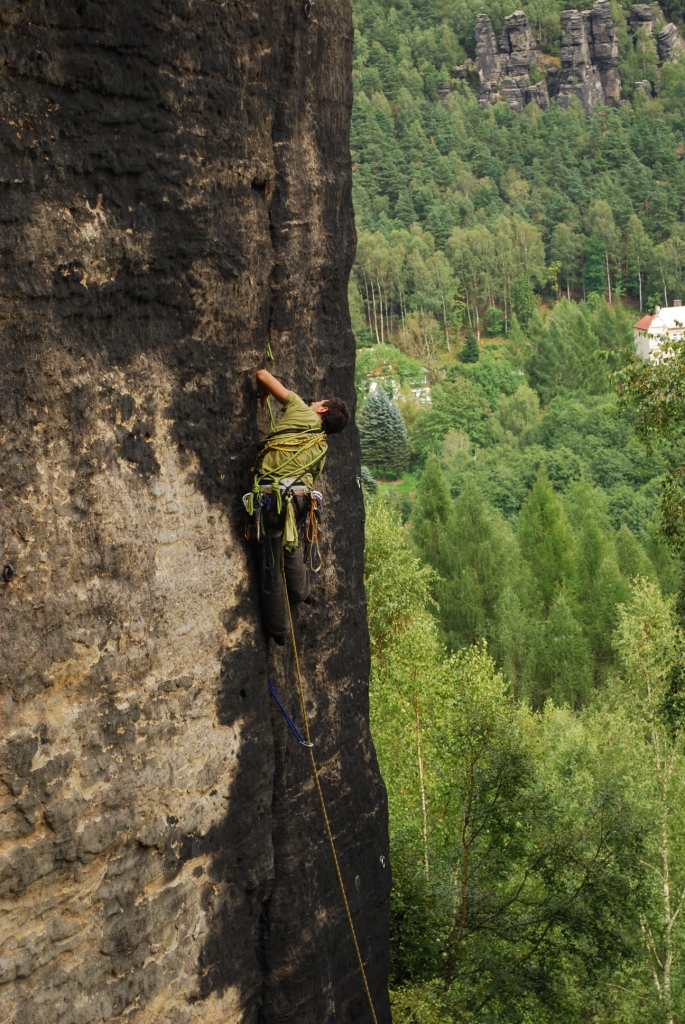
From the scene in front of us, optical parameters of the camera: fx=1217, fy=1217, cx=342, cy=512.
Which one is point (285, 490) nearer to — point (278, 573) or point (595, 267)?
point (278, 573)

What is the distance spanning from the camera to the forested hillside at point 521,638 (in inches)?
690

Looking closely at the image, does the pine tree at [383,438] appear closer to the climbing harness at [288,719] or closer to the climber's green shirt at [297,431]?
the climbing harness at [288,719]

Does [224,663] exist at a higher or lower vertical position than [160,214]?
lower

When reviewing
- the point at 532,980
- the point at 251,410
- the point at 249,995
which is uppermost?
the point at 251,410

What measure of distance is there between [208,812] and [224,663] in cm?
104

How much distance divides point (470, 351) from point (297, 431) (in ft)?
402

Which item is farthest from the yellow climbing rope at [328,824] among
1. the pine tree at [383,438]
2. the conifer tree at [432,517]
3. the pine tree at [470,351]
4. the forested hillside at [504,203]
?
the pine tree at [470,351]

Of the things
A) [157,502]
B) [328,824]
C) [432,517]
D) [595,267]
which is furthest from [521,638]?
[595,267]

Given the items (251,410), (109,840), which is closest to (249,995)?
(109,840)

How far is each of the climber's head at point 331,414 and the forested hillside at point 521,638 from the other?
20.1ft

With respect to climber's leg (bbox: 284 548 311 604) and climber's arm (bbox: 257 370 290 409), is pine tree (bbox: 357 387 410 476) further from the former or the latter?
climber's arm (bbox: 257 370 290 409)

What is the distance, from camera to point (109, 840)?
764cm

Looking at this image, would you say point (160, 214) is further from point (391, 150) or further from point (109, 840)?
point (391, 150)

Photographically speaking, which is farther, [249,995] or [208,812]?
[249,995]
